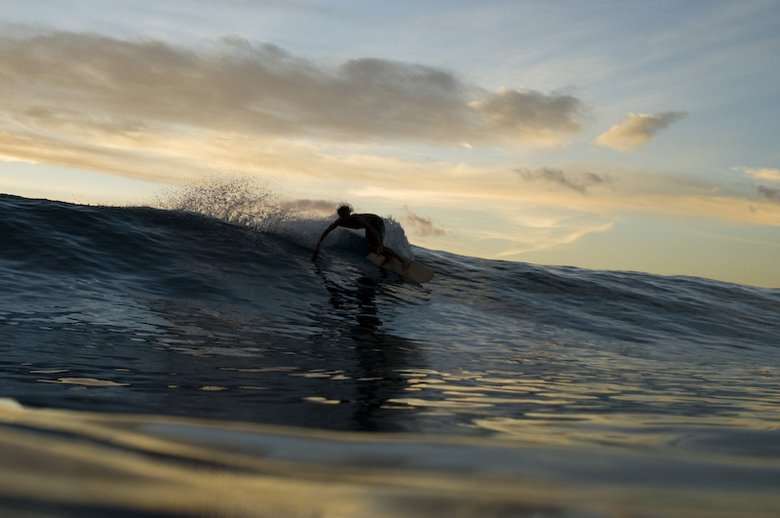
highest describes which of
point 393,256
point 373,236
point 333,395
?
point 373,236

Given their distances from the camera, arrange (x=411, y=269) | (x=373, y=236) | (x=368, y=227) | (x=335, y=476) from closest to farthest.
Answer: (x=335, y=476) → (x=368, y=227) → (x=373, y=236) → (x=411, y=269)

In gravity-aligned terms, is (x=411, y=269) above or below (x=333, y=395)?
above

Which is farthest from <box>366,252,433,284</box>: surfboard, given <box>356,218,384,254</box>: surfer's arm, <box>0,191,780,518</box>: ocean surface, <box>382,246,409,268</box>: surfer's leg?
<box>0,191,780,518</box>: ocean surface

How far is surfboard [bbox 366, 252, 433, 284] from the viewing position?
1138cm

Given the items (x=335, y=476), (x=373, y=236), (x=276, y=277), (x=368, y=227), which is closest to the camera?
(x=335, y=476)

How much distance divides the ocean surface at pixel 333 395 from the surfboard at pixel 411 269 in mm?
851

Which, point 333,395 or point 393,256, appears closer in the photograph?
point 333,395

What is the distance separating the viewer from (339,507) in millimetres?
1285

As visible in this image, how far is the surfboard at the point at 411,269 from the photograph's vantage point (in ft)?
37.3

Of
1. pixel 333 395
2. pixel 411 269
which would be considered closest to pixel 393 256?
pixel 411 269

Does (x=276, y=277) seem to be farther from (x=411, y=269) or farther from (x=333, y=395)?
(x=333, y=395)

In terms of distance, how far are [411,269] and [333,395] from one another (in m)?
8.32

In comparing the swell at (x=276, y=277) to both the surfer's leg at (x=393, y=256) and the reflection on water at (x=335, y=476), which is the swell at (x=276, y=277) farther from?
the reflection on water at (x=335, y=476)

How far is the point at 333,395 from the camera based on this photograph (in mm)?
3215
